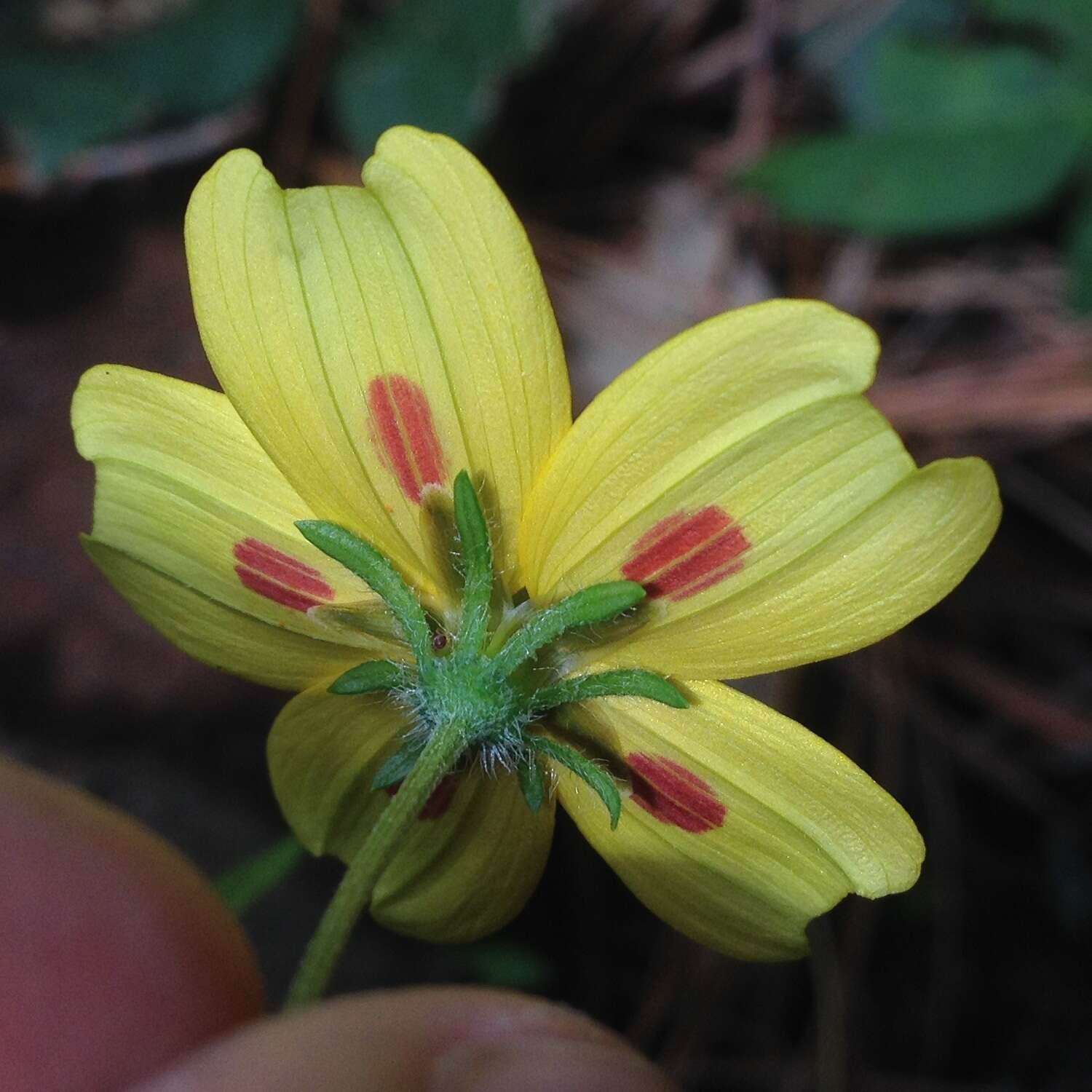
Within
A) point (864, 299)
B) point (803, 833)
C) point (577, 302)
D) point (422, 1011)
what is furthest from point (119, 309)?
point (803, 833)

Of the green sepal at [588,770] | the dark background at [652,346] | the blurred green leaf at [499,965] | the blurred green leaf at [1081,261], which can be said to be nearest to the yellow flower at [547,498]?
the green sepal at [588,770]

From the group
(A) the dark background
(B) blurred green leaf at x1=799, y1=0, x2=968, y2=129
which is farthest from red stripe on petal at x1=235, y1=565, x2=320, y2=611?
(B) blurred green leaf at x1=799, y1=0, x2=968, y2=129

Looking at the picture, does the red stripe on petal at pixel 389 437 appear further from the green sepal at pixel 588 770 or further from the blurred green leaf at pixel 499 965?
the blurred green leaf at pixel 499 965

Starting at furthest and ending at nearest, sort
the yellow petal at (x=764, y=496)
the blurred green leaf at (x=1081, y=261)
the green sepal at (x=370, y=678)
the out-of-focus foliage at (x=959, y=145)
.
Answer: the out-of-focus foliage at (x=959, y=145), the blurred green leaf at (x=1081, y=261), the green sepal at (x=370, y=678), the yellow petal at (x=764, y=496)

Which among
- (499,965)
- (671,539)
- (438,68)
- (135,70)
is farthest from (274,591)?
(135,70)

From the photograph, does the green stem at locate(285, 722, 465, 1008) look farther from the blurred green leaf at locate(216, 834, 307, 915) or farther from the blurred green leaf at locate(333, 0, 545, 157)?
the blurred green leaf at locate(333, 0, 545, 157)

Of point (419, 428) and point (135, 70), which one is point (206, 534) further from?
point (135, 70)
